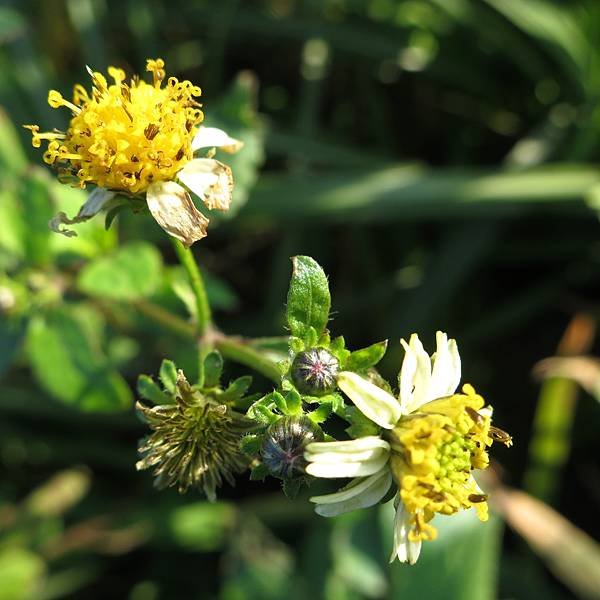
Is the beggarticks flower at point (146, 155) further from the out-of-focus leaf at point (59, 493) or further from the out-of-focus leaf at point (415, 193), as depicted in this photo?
the out-of-focus leaf at point (59, 493)

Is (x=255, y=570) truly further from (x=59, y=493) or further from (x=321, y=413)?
(x=321, y=413)

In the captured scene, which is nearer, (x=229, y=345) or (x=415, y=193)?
(x=229, y=345)

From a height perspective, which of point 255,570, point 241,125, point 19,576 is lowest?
point 19,576

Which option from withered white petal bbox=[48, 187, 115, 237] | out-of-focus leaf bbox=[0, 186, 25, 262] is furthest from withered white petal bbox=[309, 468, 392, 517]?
out-of-focus leaf bbox=[0, 186, 25, 262]

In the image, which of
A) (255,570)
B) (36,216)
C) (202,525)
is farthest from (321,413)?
(202,525)

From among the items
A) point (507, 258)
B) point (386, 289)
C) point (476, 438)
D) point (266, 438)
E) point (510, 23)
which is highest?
point (510, 23)

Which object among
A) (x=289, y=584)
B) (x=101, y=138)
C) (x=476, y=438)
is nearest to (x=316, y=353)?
(x=476, y=438)

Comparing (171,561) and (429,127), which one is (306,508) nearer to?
(171,561)
